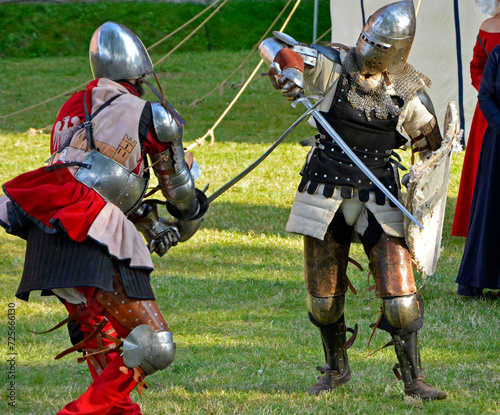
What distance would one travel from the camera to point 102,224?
291cm

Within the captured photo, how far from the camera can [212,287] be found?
231 inches

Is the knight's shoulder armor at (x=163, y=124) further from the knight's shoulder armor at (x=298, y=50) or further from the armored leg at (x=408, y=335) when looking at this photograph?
the armored leg at (x=408, y=335)

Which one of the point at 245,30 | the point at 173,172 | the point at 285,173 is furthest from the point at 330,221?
the point at 245,30

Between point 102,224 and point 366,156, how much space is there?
1.34 metres

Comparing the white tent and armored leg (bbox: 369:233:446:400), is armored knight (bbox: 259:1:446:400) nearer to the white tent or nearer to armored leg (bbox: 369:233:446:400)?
armored leg (bbox: 369:233:446:400)

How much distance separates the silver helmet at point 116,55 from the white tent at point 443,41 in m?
5.35

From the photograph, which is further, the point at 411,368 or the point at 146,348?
the point at 411,368

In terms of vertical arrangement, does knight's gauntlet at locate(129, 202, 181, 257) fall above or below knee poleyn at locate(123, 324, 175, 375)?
above

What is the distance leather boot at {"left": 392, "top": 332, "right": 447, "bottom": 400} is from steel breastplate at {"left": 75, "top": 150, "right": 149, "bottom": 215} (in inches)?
56.8

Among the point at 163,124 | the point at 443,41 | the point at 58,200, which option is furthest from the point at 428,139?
the point at 443,41

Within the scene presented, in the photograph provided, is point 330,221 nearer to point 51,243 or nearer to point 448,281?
point 51,243

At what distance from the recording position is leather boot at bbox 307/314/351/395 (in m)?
3.78

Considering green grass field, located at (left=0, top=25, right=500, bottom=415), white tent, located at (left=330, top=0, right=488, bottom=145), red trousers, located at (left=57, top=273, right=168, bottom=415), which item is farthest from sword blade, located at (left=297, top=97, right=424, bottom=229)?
white tent, located at (left=330, top=0, right=488, bottom=145)

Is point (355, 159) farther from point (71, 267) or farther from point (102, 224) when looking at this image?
point (71, 267)
